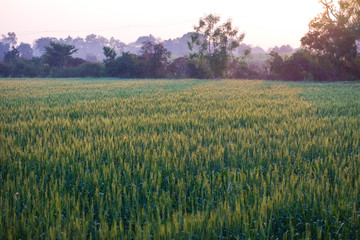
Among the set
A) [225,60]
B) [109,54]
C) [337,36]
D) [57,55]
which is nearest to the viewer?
[337,36]

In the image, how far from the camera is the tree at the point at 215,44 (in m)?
31.6

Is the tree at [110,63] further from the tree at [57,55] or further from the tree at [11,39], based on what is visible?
the tree at [11,39]

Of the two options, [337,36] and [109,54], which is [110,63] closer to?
[109,54]

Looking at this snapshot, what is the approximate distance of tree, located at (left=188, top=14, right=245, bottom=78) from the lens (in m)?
31.6

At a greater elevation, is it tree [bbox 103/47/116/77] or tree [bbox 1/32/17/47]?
tree [bbox 1/32/17/47]

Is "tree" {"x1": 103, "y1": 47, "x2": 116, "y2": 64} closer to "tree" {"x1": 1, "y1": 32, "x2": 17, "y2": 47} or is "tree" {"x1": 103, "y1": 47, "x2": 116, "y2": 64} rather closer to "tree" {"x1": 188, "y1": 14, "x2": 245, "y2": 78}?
"tree" {"x1": 188, "y1": 14, "x2": 245, "y2": 78}

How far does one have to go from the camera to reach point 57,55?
42.3 meters

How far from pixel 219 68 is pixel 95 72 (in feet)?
56.6

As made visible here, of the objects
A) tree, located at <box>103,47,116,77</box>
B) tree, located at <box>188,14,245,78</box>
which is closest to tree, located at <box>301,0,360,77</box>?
tree, located at <box>188,14,245,78</box>

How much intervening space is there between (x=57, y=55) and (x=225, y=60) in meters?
25.6

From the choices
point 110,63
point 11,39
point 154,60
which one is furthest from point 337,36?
point 11,39

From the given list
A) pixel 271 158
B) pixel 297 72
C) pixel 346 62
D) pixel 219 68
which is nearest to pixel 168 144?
pixel 271 158

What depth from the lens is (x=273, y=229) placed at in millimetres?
1908

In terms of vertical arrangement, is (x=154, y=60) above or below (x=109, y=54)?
below
